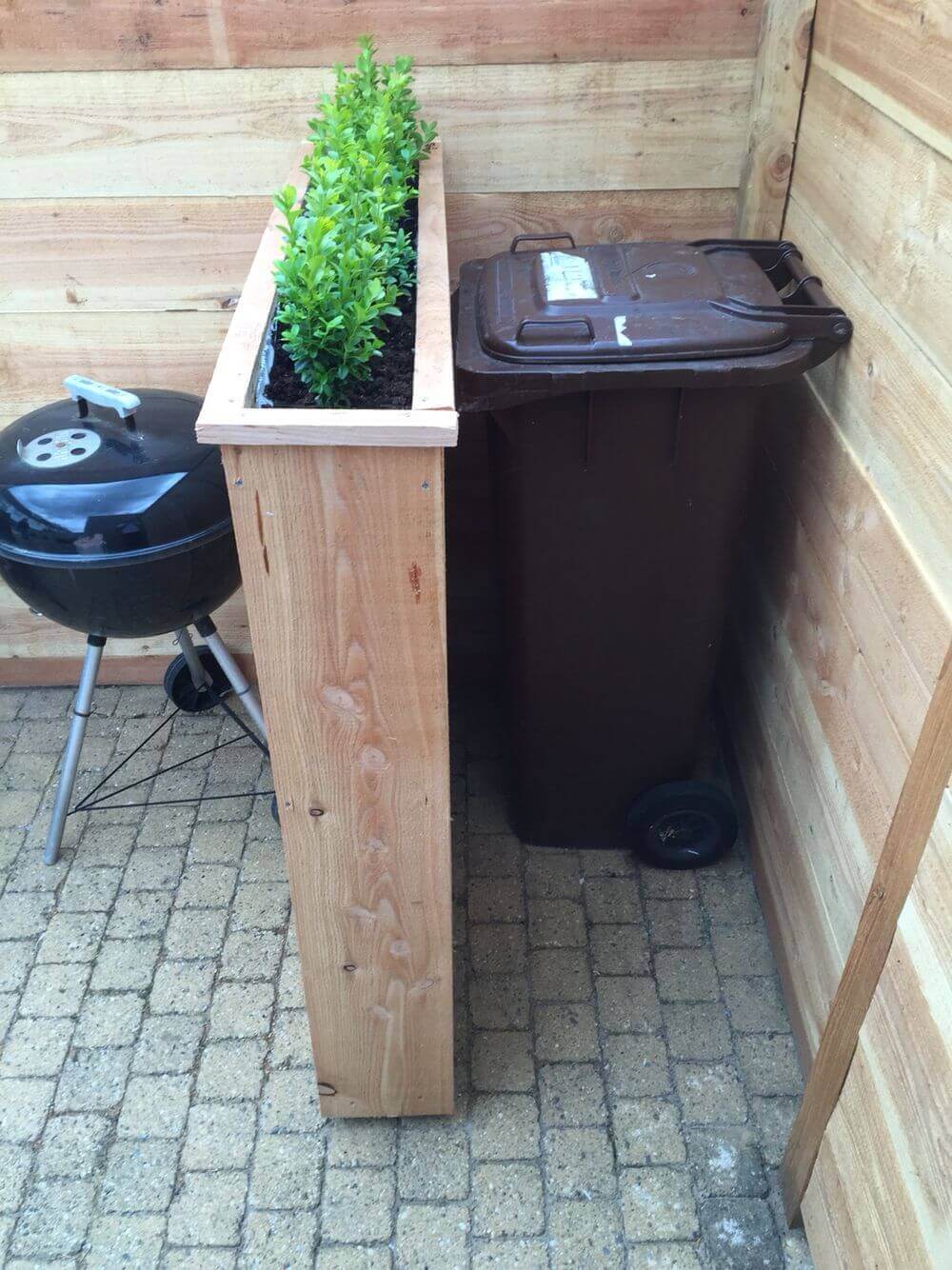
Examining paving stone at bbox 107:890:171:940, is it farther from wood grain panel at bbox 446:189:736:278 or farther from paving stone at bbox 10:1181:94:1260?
wood grain panel at bbox 446:189:736:278

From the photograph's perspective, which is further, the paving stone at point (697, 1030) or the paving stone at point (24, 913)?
the paving stone at point (24, 913)

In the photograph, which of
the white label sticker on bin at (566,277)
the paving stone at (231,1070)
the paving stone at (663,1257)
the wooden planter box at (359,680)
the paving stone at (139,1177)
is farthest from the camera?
the paving stone at (231,1070)

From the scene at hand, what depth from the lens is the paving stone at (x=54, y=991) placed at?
8.30 feet

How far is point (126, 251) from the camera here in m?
2.86

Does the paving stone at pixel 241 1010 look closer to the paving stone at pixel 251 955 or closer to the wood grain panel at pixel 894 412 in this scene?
the paving stone at pixel 251 955

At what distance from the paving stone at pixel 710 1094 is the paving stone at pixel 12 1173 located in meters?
1.48

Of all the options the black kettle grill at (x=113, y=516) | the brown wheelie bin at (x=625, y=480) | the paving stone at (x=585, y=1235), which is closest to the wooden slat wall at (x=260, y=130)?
the brown wheelie bin at (x=625, y=480)

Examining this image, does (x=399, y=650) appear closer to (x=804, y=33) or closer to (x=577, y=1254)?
(x=577, y=1254)

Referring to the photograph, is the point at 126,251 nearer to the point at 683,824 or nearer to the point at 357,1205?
the point at 683,824

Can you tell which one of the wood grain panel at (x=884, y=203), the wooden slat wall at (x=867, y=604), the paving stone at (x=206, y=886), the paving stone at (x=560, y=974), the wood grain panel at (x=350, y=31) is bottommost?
the paving stone at (x=206, y=886)

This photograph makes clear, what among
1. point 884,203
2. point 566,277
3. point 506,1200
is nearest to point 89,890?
point 506,1200

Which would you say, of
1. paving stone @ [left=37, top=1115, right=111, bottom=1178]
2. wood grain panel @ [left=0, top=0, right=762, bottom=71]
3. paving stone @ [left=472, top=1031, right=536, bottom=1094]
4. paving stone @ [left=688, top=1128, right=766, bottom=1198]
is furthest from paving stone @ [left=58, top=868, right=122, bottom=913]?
wood grain panel @ [left=0, top=0, right=762, bottom=71]

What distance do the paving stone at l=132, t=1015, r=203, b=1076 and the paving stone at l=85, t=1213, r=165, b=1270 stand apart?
0.34 m

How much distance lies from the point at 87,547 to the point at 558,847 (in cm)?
158
